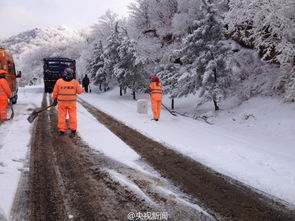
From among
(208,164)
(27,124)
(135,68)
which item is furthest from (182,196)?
(135,68)

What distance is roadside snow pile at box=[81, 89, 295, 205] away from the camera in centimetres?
530

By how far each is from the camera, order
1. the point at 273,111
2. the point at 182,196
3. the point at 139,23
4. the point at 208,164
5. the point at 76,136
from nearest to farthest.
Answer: the point at 182,196 < the point at 208,164 < the point at 76,136 < the point at 273,111 < the point at 139,23

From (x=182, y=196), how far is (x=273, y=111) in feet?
31.1

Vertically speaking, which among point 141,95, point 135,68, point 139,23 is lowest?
point 141,95

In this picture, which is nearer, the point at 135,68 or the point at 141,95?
the point at 135,68

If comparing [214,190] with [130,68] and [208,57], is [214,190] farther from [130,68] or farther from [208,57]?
[130,68]

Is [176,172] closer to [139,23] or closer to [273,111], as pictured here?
[273,111]

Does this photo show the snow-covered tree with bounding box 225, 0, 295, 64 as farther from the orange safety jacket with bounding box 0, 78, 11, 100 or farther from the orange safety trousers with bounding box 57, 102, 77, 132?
the orange safety jacket with bounding box 0, 78, 11, 100

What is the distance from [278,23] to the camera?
35.4ft

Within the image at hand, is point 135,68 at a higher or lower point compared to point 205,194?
higher

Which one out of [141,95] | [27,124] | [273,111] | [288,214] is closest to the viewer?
[288,214]

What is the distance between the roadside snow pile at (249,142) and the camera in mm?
5305

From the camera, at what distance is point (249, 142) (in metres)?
8.79

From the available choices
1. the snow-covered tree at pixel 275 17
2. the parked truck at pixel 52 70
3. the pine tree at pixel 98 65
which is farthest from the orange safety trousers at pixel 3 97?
the pine tree at pixel 98 65
